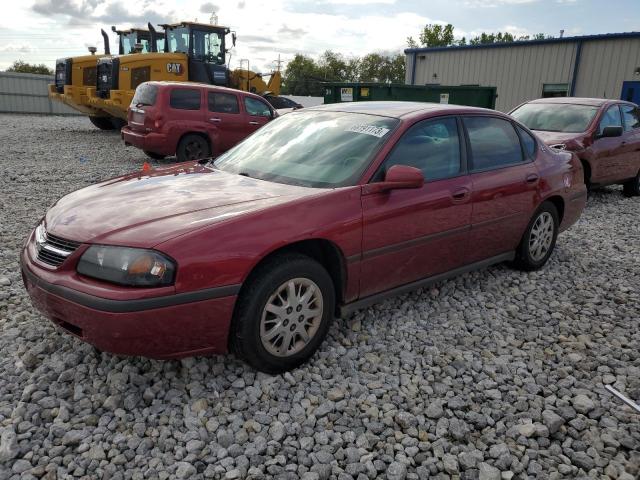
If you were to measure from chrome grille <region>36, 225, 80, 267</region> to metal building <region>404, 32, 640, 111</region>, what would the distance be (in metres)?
20.2

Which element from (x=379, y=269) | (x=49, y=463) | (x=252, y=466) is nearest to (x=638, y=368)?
(x=379, y=269)

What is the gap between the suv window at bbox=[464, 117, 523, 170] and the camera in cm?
405

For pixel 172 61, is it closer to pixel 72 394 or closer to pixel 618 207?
pixel 618 207

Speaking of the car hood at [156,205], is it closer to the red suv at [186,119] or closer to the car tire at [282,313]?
the car tire at [282,313]

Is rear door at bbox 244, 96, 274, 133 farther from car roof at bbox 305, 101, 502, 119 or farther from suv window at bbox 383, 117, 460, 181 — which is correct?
suv window at bbox 383, 117, 460, 181

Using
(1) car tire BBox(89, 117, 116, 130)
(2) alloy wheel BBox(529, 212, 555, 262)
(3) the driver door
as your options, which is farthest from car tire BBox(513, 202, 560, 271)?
(1) car tire BBox(89, 117, 116, 130)

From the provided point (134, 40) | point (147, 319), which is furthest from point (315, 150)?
point (134, 40)

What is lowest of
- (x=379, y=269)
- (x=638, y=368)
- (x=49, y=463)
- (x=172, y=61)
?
(x=49, y=463)

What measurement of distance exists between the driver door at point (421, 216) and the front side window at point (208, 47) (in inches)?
525

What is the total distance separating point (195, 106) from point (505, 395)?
9228 millimetres

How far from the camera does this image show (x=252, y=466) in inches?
92.0

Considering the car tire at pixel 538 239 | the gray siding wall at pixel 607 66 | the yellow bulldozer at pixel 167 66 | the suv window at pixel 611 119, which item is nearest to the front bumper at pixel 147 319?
the car tire at pixel 538 239

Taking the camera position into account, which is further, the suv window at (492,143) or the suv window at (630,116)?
the suv window at (630,116)

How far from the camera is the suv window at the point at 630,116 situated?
843 cm
